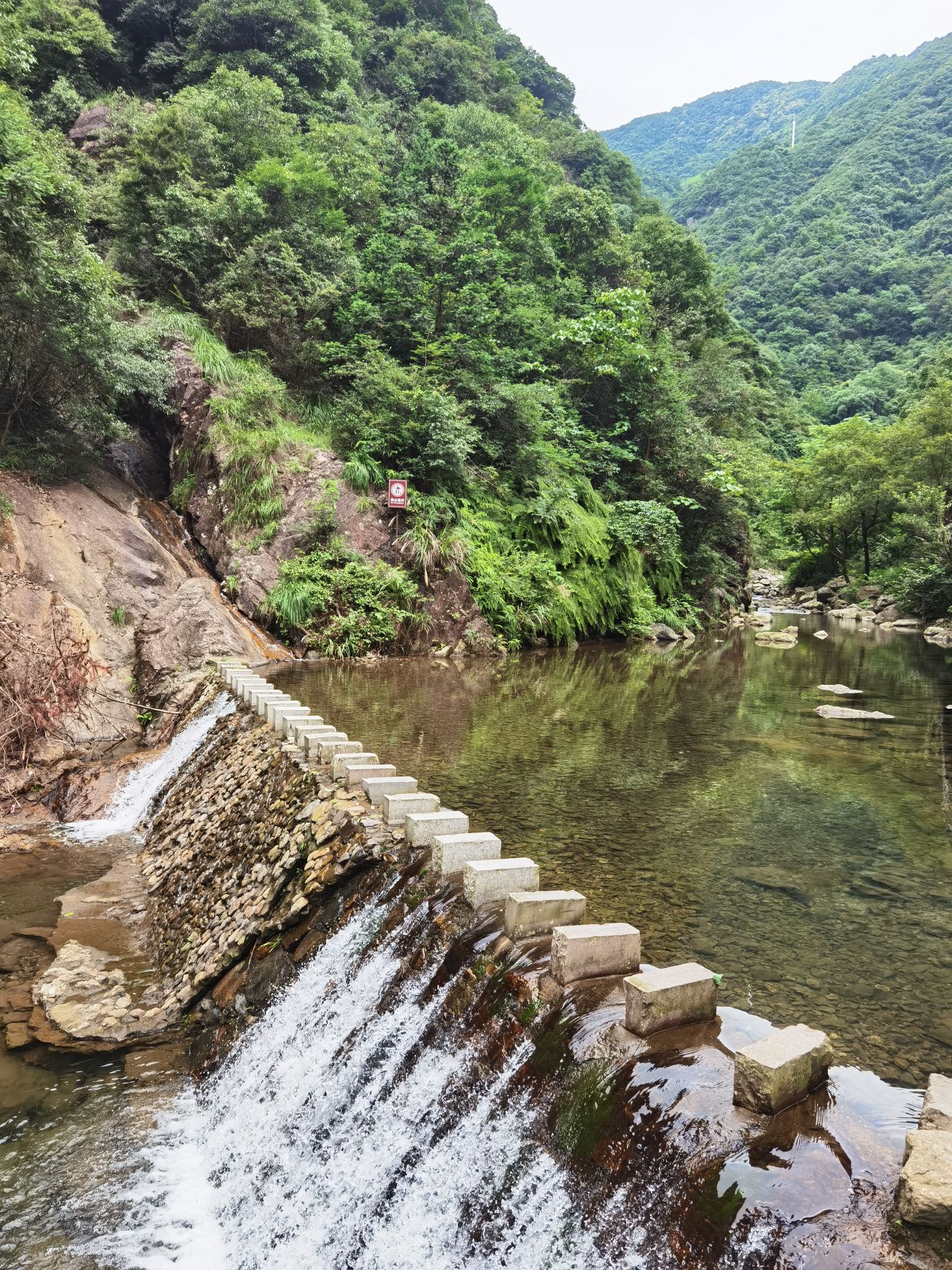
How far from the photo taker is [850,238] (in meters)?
61.5

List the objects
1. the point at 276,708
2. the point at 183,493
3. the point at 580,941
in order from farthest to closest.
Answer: the point at 183,493, the point at 276,708, the point at 580,941

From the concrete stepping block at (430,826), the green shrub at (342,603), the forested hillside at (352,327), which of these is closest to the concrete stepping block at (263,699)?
the concrete stepping block at (430,826)

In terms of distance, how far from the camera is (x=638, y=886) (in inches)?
178

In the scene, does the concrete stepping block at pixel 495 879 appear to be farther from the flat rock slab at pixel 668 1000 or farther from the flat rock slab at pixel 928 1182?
the flat rock slab at pixel 928 1182

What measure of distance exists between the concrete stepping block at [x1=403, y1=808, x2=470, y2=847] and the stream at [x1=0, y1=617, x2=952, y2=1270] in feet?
1.49

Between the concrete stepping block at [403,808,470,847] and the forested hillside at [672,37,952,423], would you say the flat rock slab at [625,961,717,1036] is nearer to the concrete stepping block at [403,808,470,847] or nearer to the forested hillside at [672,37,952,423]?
the concrete stepping block at [403,808,470,847]

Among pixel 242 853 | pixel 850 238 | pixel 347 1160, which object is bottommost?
pixel 347 1160

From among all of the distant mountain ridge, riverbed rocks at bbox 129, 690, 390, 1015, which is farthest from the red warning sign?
the distant mountain ridge

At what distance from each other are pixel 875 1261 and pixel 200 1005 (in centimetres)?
412

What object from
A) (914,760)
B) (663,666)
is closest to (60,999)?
(914,760)

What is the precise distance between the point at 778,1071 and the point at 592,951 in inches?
35.7

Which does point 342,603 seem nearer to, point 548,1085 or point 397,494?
point 397,494

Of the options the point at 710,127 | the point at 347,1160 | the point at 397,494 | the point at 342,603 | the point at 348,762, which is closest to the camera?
the point at 347,1160

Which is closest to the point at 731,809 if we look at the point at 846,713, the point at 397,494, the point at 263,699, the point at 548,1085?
the point at 548,1085
